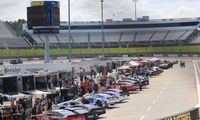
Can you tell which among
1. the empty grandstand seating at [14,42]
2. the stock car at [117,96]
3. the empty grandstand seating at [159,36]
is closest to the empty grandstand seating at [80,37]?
the empty grandstand seating at [14,42]

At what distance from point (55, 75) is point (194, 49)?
84.8m

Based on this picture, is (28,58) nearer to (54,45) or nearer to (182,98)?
(54,45)

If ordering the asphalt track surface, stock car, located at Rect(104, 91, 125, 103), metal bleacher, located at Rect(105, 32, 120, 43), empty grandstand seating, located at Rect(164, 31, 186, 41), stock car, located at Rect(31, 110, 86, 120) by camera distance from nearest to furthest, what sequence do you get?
stock car, located at Rect(31, 110, 86, 120), the asphalt track surface, stock car, located at Rect(104, 91, 125, 103), empty grandstand seating, located at Rect(164, 31, 186, 41), metal bleacher, located at Rect(105, 32, 120, 43)

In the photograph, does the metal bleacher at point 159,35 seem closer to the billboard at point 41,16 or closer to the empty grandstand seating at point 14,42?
the empty grandstand seating at point 14,42

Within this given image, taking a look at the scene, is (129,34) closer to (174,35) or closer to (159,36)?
(159,36)

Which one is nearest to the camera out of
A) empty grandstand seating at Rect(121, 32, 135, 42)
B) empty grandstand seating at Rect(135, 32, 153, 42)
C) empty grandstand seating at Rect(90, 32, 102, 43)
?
empty grandstand seating at Rect(135, 32, 153, 42)

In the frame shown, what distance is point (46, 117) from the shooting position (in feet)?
73.8

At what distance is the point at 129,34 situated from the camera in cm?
14412

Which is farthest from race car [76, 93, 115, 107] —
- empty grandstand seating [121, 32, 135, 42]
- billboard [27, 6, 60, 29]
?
empty grandstand seating [121, 32, 135, 42]

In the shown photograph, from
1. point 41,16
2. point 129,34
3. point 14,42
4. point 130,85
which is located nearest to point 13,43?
point 14,42

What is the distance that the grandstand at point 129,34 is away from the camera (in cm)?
13950

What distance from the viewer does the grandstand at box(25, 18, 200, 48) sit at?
13950cm

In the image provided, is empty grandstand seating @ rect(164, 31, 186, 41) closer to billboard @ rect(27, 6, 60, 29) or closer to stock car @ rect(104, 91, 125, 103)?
billboard @ rect(27, 6, 60, 29)

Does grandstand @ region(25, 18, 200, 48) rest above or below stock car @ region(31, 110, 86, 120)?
above
